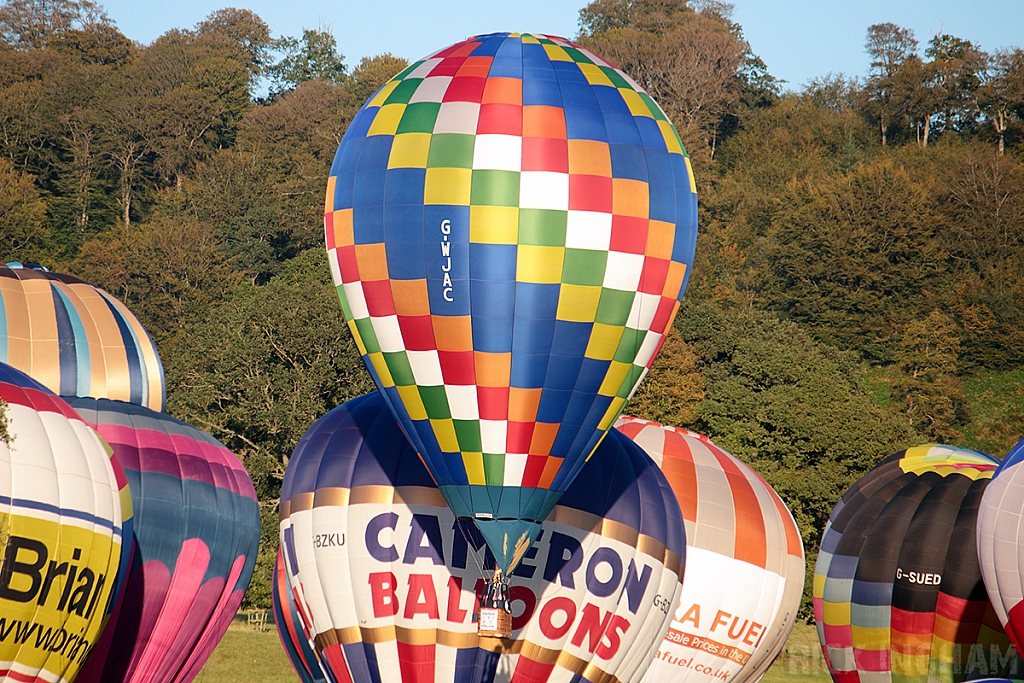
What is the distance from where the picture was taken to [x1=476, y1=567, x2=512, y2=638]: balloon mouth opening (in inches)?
535

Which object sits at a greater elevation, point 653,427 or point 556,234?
point 556,234

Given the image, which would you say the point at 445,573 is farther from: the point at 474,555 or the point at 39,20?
the point at 39,20

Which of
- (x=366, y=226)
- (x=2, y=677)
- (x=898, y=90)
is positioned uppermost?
(x=898, y=90)

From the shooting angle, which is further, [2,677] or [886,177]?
[886,177]

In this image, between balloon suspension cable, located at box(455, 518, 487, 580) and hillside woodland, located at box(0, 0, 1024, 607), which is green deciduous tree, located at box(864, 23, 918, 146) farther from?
balloon suspension cable, located at box(455, 518, 487, 580)

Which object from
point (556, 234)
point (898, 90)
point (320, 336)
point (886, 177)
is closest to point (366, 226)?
point (556, 234)

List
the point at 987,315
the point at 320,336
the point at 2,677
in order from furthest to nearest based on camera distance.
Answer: the point at 987,315, the point at 320,336, the point at 2,677

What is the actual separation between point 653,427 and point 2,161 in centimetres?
5169

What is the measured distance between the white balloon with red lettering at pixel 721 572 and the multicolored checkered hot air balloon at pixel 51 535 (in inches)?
277

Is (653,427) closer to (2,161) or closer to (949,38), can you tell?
(2,161)

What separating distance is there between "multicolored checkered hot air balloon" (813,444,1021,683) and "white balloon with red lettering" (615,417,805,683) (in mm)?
776

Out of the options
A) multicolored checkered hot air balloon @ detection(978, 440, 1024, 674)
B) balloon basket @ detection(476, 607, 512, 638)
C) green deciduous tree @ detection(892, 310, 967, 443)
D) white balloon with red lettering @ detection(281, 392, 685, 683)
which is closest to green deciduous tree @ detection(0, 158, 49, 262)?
green deciduous tree @ detection(892, 310, 967, 443)

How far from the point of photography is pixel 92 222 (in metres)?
64.8

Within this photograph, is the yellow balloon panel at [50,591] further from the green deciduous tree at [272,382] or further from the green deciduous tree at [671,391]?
the green deciduous tree at [671,391]
